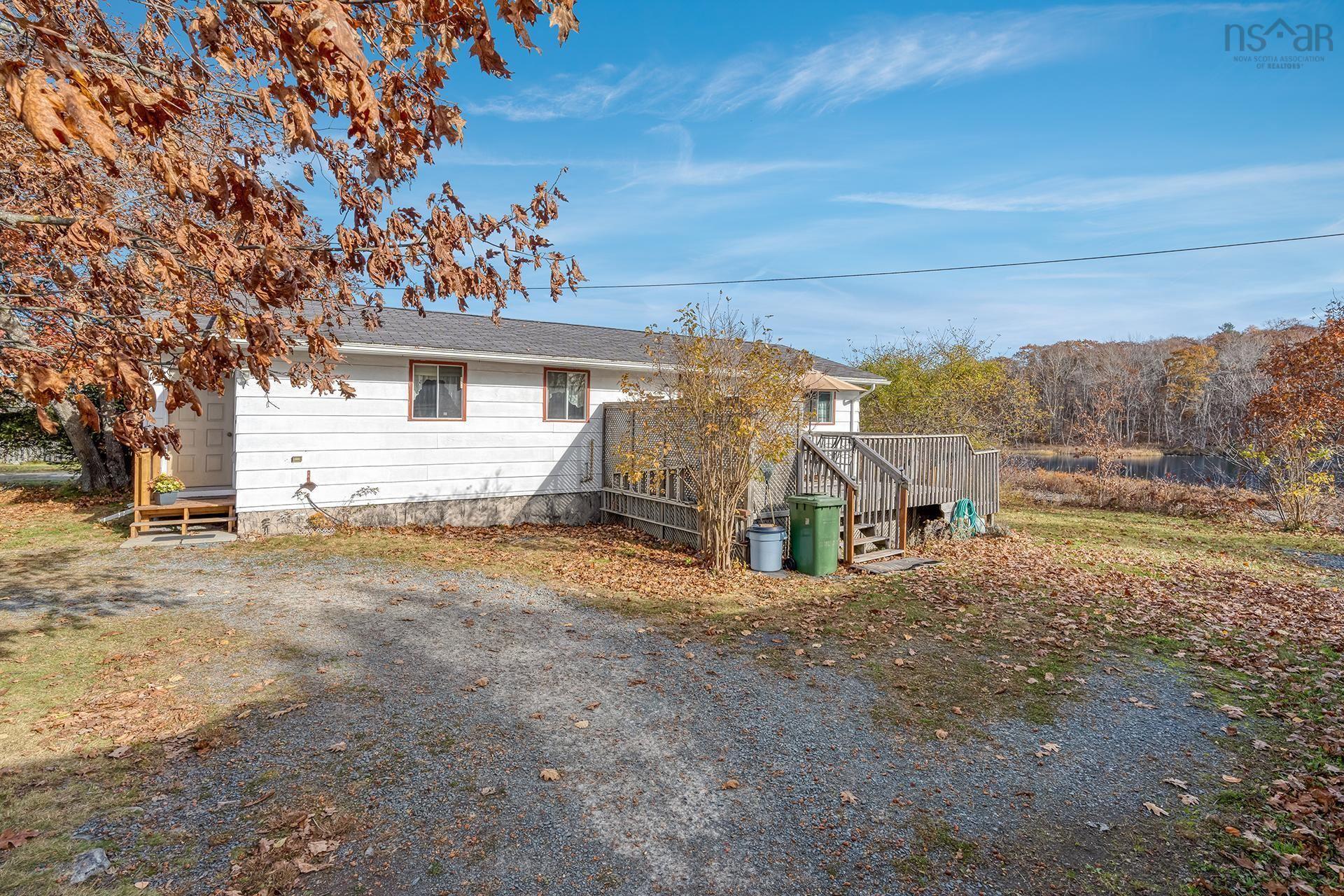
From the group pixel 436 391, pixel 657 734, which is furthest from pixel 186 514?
pixel 657 734

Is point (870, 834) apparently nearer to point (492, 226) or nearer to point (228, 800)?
point (228, 800)

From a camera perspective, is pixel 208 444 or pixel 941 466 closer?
pixel 941 466

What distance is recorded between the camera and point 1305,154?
13023mm

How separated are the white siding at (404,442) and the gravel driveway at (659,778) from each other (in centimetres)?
519

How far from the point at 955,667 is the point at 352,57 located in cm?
611

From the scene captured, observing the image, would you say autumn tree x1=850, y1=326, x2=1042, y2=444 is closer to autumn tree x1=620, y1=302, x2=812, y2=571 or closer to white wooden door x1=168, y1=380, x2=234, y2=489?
autumn tree x1=620, y1=302, x2=812, y2=571

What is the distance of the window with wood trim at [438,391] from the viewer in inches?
455

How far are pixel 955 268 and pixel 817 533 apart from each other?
12.4 meters

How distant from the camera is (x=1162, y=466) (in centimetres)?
3136

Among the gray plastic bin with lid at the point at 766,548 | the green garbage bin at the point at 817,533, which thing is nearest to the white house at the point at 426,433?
the green garbage bin at the point at 817,533

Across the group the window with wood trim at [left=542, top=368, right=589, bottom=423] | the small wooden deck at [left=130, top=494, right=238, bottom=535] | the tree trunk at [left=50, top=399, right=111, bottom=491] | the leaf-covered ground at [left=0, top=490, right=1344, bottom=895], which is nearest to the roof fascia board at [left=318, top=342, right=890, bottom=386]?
the window with wood trim at [left=542, top=368, right=589, bottom=423]

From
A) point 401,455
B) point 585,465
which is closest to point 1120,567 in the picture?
point 585,465

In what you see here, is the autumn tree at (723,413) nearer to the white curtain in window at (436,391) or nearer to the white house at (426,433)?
the white house at (426,433)

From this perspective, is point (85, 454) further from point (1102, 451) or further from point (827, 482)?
point (1102, 451)
